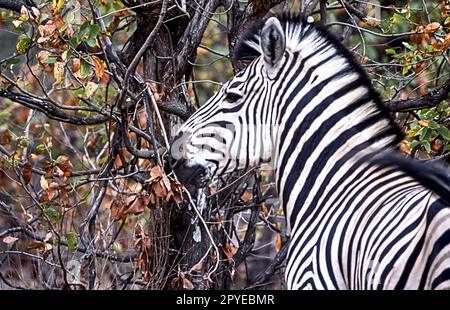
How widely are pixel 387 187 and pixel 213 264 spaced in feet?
6.96

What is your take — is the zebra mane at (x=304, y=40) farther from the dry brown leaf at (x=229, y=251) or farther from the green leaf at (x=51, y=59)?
the dry brown leaf at (x=229, y=251)

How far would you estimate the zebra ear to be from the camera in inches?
Answer: 159

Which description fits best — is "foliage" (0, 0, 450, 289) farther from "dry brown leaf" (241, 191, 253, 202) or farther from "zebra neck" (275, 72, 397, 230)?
"zebra neck" (275, 72, 397, 230)

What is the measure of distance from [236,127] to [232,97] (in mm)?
164

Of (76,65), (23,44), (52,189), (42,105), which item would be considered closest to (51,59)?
(76,65)

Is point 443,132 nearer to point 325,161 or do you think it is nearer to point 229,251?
point 325,161

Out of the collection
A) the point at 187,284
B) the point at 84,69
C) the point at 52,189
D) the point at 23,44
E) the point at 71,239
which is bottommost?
the point at 187,284

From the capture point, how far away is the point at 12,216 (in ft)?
18.7

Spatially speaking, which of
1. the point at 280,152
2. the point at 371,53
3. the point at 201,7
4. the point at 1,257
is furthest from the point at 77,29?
the point at 371,53

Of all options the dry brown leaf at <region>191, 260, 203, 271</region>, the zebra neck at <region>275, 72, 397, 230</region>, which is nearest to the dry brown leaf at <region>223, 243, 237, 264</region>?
the dry brown leaf at <region>191, 260, 203, 271</region>

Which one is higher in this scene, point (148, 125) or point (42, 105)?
point (42, 105)

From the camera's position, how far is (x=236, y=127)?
428 centimetres

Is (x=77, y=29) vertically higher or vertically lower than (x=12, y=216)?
higher
